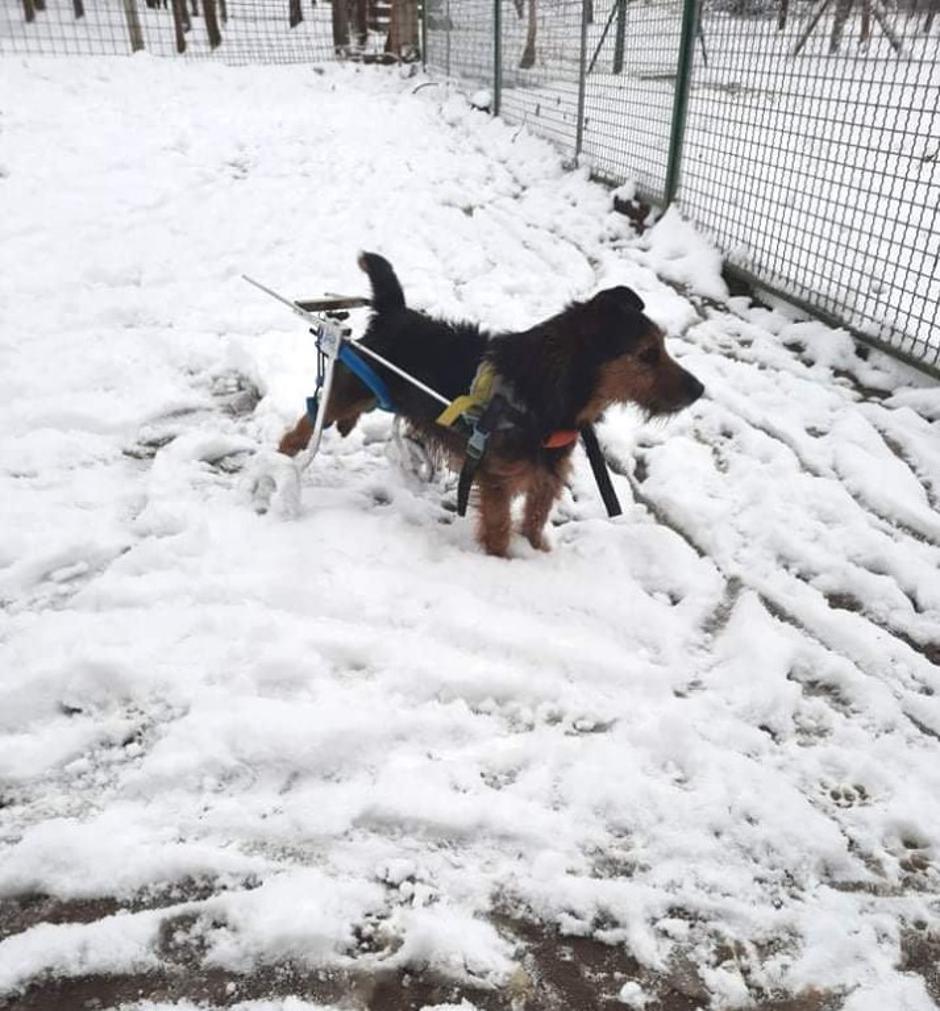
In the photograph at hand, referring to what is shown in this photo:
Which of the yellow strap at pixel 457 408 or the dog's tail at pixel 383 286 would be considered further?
the dog's tail at pixel 383 286

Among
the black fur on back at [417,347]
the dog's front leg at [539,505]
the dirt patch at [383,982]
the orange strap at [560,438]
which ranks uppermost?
the black fur on back at [417,347]

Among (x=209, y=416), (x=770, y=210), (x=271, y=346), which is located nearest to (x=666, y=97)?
(x=770, y=210)

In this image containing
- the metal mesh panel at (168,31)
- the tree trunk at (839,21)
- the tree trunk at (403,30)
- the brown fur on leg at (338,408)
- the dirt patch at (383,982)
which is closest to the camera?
the dirt patch at (383,982)

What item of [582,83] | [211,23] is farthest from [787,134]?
[211,23]

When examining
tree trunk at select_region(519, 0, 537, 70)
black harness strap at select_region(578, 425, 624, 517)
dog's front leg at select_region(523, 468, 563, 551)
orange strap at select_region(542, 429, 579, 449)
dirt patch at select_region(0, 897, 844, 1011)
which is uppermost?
tree trunk at select_region(519, 0, 537, 70)

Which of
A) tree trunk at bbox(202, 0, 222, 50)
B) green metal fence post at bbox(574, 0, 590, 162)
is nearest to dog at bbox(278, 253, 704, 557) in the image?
green metal fence post at bbox(574, 0, 590, 162)

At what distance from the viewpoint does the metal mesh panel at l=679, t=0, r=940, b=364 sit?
427 centimetres

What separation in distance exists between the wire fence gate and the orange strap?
248cm

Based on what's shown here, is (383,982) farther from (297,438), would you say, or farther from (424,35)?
(424,35)

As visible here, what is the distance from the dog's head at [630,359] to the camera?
262 cm

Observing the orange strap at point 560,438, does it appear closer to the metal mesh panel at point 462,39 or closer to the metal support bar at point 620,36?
the metal support bar at point 620,36

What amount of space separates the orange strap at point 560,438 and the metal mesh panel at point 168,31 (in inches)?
568

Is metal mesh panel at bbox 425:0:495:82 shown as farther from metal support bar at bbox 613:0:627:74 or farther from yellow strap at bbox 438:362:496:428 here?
yellow strap at bbox 438:362:496:428

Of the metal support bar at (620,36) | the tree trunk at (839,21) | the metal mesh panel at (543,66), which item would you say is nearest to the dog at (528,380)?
the tree trunk at (839,21)
